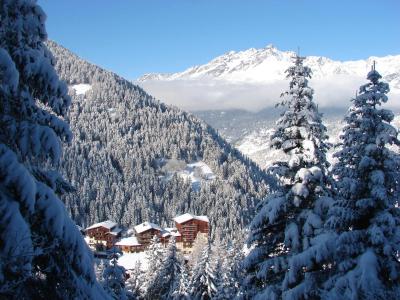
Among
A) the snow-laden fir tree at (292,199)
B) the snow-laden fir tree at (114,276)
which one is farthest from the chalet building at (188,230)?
the snow-laden fir tree at (292,199)

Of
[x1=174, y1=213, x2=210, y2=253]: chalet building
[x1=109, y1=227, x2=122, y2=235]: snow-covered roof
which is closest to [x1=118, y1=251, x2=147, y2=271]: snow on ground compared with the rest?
[x1=109, y1=227, x2=122, y2=235]: snow-covered roof

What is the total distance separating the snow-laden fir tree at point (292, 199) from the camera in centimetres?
1476

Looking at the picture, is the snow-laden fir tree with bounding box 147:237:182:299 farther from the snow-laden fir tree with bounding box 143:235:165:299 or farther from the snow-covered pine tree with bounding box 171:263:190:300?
the snow-covered pine tree with bounding box 171:263:190:300

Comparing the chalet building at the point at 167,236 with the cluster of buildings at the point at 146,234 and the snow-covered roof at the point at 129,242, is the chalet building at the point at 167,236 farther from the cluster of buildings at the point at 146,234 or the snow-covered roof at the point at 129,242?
the snow-covered roof at the point at 129,242

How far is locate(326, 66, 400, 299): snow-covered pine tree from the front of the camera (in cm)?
1227

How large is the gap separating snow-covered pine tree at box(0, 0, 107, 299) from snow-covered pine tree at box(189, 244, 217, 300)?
136 ft

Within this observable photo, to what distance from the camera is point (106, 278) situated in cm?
2933

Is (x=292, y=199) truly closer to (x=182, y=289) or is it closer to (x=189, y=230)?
(x=182, y=289)

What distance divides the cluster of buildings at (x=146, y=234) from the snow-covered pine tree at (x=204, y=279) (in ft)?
252

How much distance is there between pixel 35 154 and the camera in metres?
7.68

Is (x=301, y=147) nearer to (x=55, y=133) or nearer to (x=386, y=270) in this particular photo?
(x=386, y=270)

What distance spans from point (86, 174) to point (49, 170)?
602 feet

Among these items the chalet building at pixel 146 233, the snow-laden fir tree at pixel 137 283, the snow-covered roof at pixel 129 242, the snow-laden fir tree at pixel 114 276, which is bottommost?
the snow-covered roof at pixel 129 242

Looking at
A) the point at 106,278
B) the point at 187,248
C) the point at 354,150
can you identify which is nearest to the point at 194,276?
the point at 106,278
